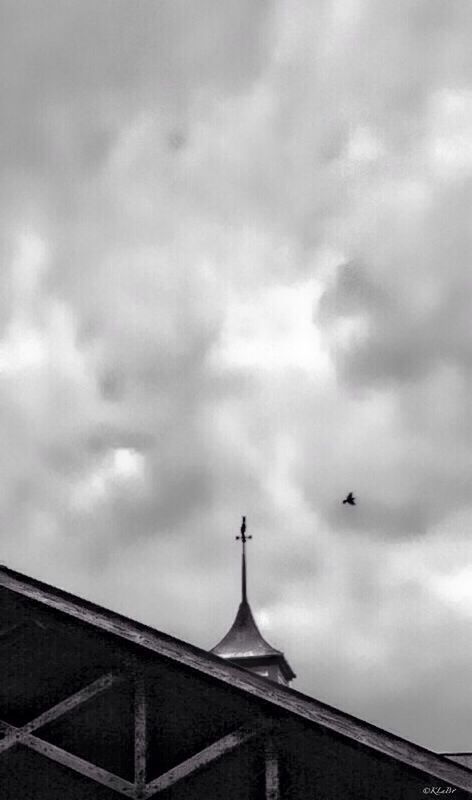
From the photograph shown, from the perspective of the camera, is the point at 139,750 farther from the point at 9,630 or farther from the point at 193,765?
the point at 9,630

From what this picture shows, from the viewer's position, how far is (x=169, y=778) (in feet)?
18.5

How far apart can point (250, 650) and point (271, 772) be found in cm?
3820

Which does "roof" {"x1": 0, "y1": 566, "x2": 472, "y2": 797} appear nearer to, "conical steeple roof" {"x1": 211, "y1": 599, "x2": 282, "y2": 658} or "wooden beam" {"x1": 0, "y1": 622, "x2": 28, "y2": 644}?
"wooden beam" {"x1": 0, "y1": 622, "x2": 28, "y2": 644}

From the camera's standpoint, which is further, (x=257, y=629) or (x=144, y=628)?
(x=257, y=629)

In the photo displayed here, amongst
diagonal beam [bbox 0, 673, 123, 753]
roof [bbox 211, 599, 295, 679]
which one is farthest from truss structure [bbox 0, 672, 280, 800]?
roof [bbox 211, 599, 295, 679]

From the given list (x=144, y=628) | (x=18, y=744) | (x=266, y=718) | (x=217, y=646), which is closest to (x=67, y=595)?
(x=144, y=628)

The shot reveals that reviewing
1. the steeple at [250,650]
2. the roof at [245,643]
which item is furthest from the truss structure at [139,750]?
the roof at [245,643]

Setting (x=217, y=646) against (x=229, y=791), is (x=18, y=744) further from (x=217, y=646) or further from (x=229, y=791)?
(x=217, y=646)

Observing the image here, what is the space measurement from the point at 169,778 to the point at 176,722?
815 mm

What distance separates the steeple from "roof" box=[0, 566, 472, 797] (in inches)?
1400

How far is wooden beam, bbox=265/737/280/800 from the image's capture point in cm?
557

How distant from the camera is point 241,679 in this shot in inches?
226

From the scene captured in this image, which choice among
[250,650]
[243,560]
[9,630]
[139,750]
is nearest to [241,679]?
[139,750]

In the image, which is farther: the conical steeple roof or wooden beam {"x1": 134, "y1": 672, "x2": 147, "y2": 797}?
the conical steeple roof
